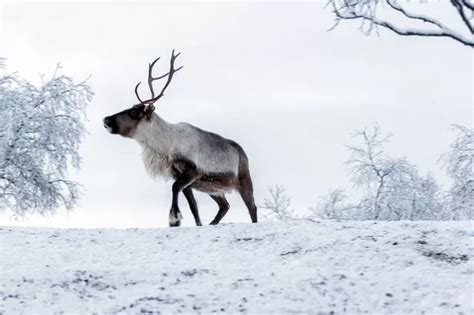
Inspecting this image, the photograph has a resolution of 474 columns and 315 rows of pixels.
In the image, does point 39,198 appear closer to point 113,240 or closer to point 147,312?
point 113,240

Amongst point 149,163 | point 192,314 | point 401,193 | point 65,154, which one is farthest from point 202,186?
point 401,193

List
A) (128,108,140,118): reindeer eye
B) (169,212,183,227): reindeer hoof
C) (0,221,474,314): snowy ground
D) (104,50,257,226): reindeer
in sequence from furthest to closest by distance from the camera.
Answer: (128,108,140,118): reindeer eye
(104,50,257,226): reindeer
(169,212,183,227): reindeer hoof
(0,221,474,314): snowy ground

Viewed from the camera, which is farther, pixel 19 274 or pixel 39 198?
pixel 39 198

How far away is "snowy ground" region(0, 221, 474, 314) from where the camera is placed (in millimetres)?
10539

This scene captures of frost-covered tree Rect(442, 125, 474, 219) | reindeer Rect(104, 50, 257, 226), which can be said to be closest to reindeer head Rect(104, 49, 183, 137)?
reindeer Rect(104, 50, 257, 226)

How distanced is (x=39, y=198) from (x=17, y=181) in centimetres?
85

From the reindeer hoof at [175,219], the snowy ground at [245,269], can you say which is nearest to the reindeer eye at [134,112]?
the reindeer hoof at [175,219]

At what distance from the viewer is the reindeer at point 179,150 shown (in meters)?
16.8

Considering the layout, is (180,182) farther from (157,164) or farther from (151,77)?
(151,77)

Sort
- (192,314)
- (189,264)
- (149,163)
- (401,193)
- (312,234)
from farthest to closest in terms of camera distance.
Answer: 1. (401,193)
2. (149,163)
3. (312,234)
4. (189,264)
5. (192,314)

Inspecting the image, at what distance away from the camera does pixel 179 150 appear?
662 inches

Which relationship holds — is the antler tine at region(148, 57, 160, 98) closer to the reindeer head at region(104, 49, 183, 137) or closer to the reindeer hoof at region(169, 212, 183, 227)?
the reindeer head at region(104, 49, 183, 137)

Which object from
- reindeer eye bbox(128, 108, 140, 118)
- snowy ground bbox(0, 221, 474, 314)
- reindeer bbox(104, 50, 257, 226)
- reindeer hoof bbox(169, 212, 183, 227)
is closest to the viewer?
snowy ground bbox(0, 221, 474, 314)

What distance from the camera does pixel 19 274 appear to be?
12.0 m
